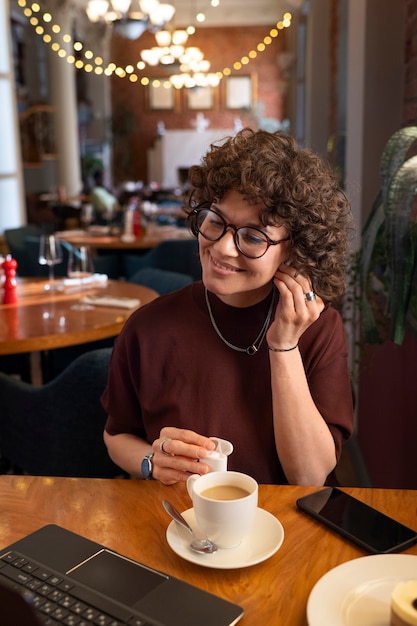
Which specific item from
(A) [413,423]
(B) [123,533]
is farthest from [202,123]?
(B) [123,533]

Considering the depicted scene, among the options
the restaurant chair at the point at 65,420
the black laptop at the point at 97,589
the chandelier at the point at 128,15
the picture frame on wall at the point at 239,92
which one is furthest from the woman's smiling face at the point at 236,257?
the picture frame on wall at the point at 239,92

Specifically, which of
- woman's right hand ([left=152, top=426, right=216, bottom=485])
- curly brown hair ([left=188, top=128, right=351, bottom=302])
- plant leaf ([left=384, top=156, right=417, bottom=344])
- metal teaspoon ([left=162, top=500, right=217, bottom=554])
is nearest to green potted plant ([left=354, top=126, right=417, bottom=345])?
plant leaf ([left=384, top=156, right=417, bottom=344])

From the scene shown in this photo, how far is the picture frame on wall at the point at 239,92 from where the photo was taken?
15.0m

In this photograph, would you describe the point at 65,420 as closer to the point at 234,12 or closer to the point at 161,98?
the point at 234,12

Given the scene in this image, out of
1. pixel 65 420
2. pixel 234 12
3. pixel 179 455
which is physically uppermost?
pixel 234 12

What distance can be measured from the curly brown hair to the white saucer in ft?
1.69

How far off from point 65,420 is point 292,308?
98cm

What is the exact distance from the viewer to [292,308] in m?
1.33

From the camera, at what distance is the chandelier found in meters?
7.40

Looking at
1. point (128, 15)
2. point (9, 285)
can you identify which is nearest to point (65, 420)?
point (9, 285)

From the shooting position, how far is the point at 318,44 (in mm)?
6977

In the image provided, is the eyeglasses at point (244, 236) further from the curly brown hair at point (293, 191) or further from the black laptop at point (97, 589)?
the black laptop at point (97, 589)

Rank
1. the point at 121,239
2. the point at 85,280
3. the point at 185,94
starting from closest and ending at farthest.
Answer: the point at 85,280, the point at 121,239, the point at 185,94

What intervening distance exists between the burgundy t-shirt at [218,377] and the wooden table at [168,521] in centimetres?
23
